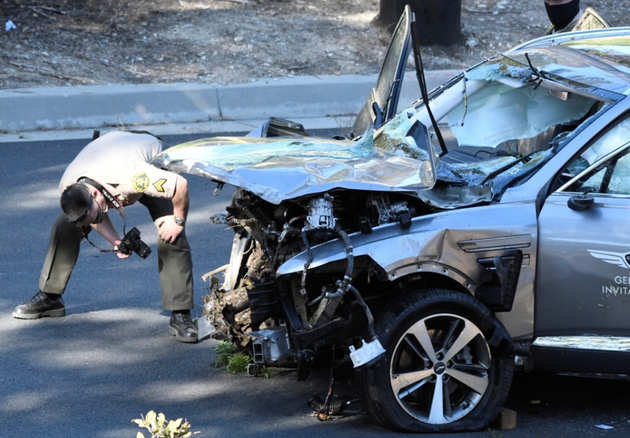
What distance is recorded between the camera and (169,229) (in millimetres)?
5914

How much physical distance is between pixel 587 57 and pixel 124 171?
2.80 metres

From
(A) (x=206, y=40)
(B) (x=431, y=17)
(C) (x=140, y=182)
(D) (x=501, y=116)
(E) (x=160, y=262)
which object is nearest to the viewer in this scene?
(C) (x=140, y=182)

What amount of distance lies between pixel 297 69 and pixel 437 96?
249 inches

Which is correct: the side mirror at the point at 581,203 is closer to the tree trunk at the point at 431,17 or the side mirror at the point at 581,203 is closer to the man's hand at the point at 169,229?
the man's hand at the point at 169,229

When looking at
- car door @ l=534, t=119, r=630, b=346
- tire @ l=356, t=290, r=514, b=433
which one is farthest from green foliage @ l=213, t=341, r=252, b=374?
car door @ l=534, t=119, r=630, b=346

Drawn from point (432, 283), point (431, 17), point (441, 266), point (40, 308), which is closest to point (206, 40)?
point (431, 17)

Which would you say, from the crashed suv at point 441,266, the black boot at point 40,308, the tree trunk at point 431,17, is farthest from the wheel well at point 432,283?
the tree trunk at point 431,17

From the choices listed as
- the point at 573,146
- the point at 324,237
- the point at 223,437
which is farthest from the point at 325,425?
the point at 573,146

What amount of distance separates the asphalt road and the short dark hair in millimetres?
885

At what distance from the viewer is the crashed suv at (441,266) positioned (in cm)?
435

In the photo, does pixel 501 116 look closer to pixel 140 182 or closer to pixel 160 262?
pixel 140 182

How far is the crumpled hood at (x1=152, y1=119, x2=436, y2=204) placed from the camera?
4375mm

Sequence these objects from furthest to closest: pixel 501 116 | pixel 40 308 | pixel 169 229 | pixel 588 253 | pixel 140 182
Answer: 1. pixel 40 308
2. pixel 169 229
3. pixel 501 116
4. pixel 140 182
5. pixel 588 253

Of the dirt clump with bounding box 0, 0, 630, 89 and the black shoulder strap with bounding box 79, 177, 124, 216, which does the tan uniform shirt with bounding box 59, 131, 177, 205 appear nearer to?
the black shoulder strap with bounding box 79, 177, 124, 216
